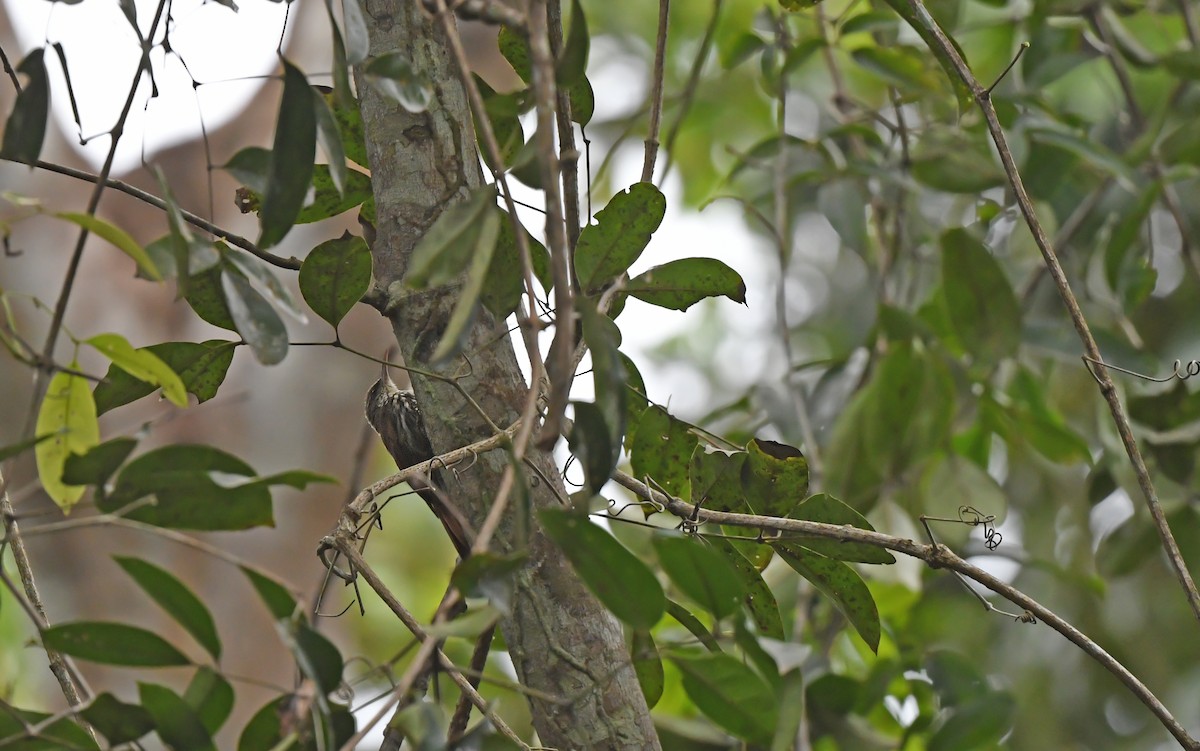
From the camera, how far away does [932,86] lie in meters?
1.15

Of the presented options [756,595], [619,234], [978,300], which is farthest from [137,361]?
[978,300]

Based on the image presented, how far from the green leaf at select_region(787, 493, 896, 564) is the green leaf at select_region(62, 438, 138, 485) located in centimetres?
37

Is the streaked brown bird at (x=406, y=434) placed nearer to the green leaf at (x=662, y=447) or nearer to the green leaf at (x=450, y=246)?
the green leaf at (x=662, y=447)

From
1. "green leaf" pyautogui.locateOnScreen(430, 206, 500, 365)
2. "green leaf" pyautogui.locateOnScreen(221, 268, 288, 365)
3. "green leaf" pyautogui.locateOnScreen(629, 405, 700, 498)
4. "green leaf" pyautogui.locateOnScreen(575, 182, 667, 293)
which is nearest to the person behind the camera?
"green leaf" pyautogui.locateOnScreen(430, 206, 500, 365)

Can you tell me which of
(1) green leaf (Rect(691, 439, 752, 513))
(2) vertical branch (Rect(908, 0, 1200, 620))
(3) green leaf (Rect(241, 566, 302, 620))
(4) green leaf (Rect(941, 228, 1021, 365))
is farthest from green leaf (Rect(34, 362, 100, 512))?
(4) green leaf (Rect(941, 228, 1021, 365))

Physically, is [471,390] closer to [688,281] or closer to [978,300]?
[688,281]

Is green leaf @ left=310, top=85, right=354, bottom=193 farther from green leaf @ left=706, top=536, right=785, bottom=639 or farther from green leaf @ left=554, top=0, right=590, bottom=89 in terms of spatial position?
green leaf @ left=706, top=536, right=785, bottom=639

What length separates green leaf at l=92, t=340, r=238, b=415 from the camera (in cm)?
61

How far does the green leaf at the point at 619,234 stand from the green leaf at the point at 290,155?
18 cm

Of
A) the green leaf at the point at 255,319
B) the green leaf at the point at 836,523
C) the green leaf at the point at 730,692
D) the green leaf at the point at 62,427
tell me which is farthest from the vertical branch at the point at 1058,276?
the green leaf at the point at 62,427

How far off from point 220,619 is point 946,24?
81.3 inches

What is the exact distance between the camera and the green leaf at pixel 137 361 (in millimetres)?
480

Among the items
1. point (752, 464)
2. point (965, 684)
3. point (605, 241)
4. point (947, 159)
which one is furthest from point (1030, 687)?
point (605, 241)

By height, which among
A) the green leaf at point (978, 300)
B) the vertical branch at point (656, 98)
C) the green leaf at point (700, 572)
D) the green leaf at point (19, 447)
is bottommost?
the green leaf at point (19, 447)
